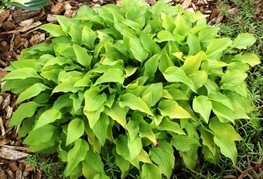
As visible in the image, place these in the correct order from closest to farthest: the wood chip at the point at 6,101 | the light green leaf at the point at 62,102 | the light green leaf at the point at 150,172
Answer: the light green leaf at the point at 150,172 < the light green leaf at the point at 62,102 < the wood chip at the point at 6,101

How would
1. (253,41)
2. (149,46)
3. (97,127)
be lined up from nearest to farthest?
(97,127) < (149,46) < (253,41)

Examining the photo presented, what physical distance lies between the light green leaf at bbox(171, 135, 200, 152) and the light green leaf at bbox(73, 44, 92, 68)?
71 cm

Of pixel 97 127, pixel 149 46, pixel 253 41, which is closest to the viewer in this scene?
pixel 97 127

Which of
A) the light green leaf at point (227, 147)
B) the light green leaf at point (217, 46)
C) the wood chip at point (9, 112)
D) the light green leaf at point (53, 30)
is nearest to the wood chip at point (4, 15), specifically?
the light green leaf at point (53, 30)

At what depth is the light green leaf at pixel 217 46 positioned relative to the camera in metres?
3.34

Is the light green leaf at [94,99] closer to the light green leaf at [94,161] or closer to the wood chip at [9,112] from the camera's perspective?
the light green leaf at [94,161]

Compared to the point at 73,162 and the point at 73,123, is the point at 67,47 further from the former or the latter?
the point at 73,162

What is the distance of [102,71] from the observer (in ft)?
10.4

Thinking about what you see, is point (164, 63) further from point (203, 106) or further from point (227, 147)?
point (227, 147)

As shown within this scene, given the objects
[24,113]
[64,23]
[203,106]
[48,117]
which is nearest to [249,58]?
[203,106]

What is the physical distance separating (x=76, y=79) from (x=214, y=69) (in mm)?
859

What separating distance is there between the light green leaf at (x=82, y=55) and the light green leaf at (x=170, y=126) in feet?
1.98

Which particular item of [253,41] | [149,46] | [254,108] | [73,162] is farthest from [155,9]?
[73,162]

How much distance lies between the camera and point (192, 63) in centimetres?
320
